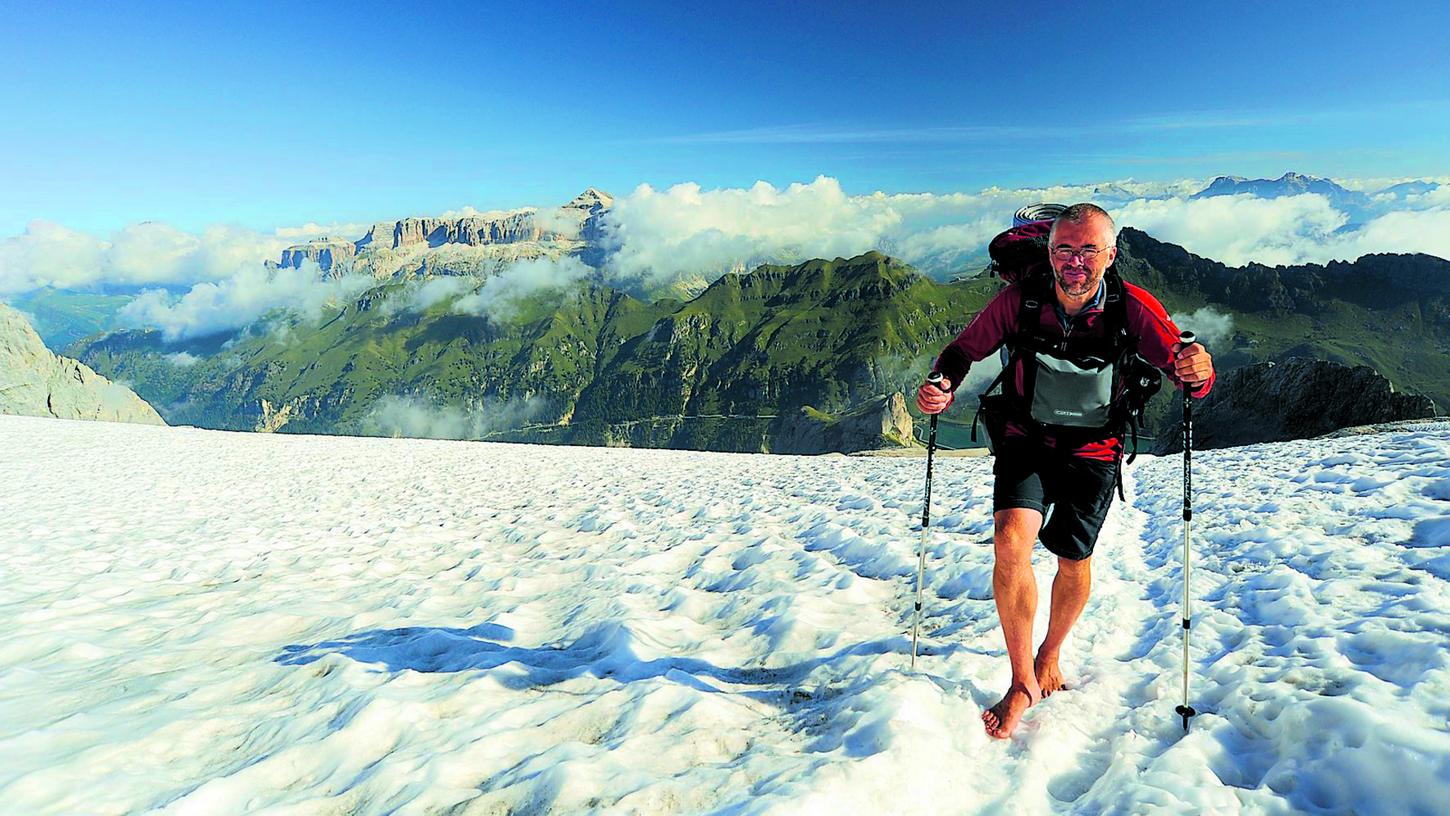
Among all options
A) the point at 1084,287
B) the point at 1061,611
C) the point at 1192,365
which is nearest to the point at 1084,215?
the point at 1084,287

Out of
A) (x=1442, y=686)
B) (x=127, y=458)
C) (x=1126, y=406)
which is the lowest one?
(x=127, y=458)

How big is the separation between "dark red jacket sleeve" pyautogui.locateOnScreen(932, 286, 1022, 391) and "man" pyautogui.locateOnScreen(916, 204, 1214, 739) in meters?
0.01

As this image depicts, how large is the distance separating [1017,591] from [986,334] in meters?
2.06

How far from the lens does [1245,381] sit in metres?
50.1

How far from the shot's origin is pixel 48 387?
8925cm

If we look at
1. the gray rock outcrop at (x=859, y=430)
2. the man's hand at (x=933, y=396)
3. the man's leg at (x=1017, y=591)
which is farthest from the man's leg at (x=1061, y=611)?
the gray rock outcrop at (x=859, y=430)

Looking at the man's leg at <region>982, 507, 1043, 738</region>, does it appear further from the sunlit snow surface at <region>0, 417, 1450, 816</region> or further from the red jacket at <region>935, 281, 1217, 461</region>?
the red jacket at <region>935, 281, 1217, 461</region>

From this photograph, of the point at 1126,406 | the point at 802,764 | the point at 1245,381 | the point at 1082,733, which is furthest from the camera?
the point at 1245,381

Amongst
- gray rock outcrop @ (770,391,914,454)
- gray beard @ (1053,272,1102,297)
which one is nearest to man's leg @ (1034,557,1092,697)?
gray beard @ (1053,272,1102,297)

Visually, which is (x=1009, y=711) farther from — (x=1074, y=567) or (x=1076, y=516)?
(x=1076, y=516)

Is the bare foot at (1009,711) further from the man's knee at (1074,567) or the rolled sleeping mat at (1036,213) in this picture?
the rolled sleeping mat at (1036,213)

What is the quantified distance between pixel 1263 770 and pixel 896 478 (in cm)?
1285

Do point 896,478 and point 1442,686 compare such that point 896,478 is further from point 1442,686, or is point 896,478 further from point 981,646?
point 1442,686

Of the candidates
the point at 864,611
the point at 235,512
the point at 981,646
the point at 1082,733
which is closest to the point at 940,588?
the point at 864,611
